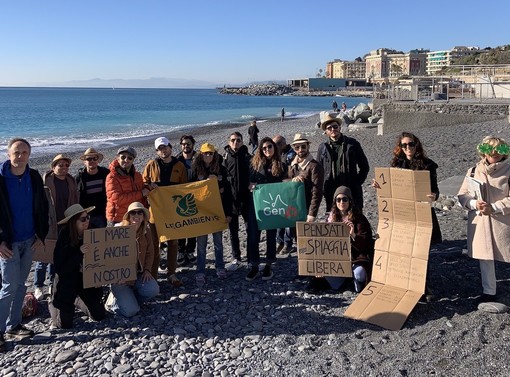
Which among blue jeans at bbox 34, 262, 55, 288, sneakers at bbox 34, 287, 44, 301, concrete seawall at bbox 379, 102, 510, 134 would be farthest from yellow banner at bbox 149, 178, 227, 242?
concrete seawall at bbox 379, 102, 510, 134

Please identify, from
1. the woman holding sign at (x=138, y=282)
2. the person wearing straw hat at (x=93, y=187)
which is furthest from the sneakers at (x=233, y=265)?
the person wearing straw hat at (x=93, y=187)

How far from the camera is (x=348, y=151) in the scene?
6.85 m

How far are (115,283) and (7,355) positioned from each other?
1.37 m

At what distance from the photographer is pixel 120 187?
21.6ft

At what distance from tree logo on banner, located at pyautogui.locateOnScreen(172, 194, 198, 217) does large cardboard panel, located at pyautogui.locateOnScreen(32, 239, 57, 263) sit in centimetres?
176

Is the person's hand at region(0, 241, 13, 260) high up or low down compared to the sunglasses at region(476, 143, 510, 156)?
down

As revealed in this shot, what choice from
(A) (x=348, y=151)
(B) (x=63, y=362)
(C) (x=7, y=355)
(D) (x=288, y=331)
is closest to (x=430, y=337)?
(D) (x=288, y=331)

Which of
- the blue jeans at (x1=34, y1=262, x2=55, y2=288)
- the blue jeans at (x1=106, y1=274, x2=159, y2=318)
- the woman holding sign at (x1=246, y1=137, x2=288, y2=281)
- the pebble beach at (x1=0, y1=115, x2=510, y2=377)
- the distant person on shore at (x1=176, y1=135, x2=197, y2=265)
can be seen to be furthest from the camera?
the distant person on shore at (x1=176, y1=135, x2=197, y2=265)

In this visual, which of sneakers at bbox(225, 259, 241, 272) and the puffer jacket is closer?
the puffer jacket

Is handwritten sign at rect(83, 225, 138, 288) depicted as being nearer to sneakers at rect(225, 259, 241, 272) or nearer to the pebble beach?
the pebble beach

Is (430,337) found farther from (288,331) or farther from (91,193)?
(91,193)

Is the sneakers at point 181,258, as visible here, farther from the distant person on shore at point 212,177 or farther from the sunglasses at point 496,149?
the sunglasses at point 496,149

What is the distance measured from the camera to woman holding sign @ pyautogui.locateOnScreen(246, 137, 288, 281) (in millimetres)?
7172

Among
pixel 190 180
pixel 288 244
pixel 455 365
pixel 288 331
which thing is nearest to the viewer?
pixel 455 365
